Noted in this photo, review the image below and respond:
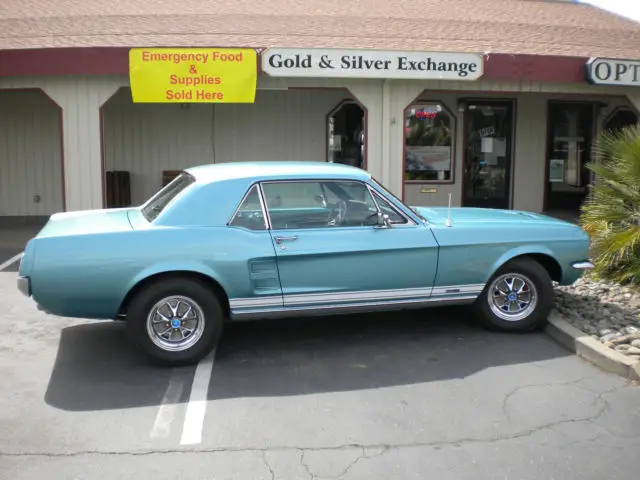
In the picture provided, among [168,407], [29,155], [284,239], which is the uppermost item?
[29,155]

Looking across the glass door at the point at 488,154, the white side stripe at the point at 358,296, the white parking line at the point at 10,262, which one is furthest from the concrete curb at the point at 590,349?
the glass door at the point at 488,154

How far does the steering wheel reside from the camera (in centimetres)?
561

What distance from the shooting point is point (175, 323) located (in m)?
5.15

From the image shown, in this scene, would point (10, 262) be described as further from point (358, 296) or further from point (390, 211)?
point (390, 211)

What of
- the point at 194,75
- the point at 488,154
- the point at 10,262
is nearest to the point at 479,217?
the point at 194,75

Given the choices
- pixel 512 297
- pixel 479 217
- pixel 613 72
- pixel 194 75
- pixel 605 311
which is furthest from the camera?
pixel 613 72

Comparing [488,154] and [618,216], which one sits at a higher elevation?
[488,154]

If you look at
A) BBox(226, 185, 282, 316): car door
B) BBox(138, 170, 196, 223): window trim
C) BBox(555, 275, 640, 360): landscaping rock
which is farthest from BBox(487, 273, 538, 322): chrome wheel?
BBox(138, 170, 196, 223): window trim

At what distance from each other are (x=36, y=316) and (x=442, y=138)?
9.14 m

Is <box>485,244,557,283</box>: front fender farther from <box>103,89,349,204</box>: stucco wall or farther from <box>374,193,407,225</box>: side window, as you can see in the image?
<box>103,89,349,204</box>: stucco wall

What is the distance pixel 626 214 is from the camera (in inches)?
288

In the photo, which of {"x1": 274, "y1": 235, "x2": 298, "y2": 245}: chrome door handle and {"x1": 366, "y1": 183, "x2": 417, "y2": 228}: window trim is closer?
{"x1": 274, "y1": 235, "x2": 298, "y2": 245}: chrome door handle

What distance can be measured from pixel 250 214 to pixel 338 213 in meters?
0.77

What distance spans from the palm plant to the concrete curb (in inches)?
54.8
